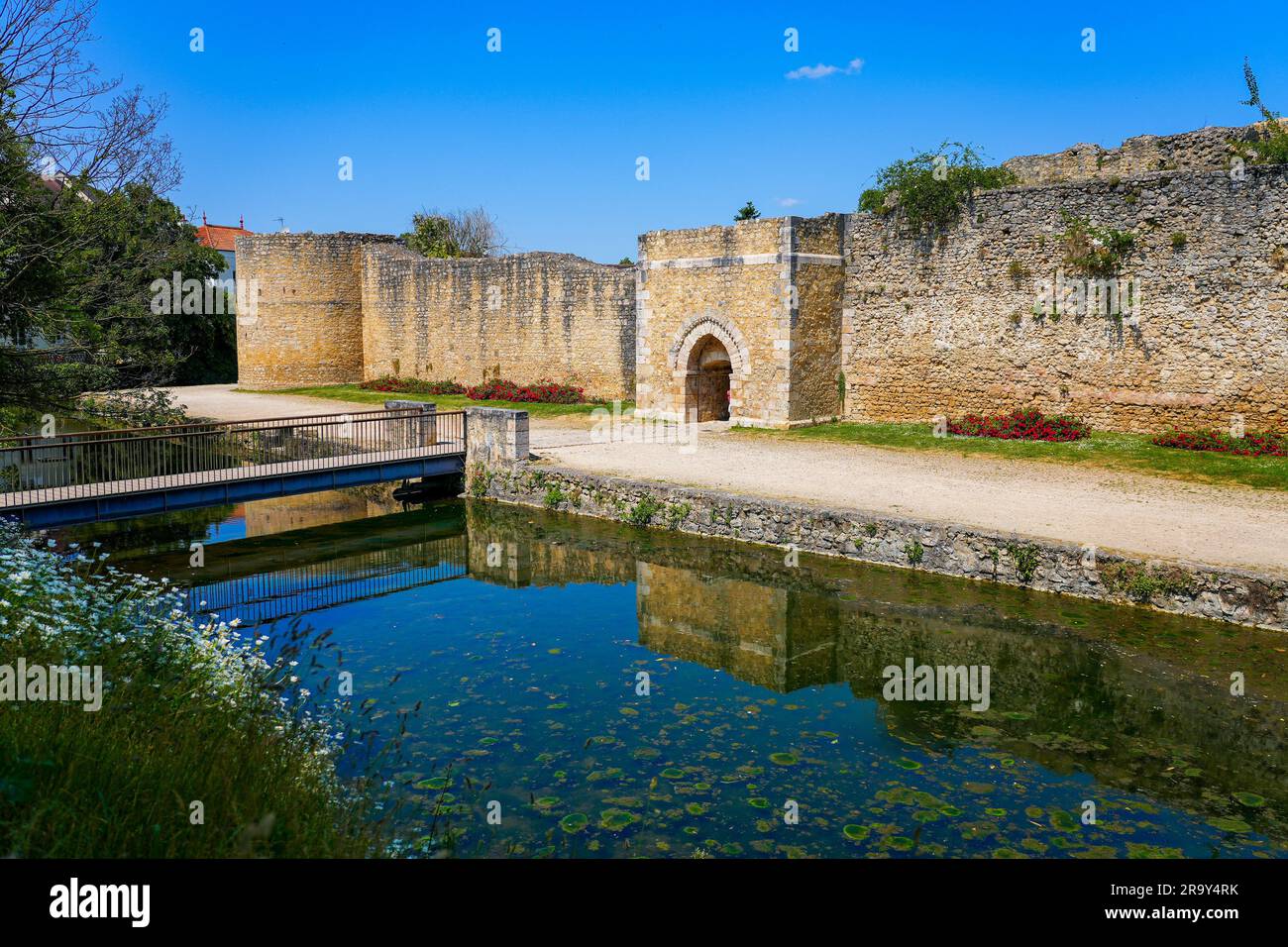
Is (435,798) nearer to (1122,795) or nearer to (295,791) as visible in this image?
(295,791)

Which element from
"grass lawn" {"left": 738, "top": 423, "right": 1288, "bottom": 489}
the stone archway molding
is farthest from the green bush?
the stone archway molding

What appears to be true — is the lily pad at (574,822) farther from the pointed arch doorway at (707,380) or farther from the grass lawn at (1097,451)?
the pointed arch doorway at (707,380)

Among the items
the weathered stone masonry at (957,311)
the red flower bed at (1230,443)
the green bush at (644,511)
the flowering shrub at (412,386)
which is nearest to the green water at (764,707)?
the green bush at (644,511)

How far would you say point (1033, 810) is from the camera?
6020 millimetres

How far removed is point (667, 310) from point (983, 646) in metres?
13.8

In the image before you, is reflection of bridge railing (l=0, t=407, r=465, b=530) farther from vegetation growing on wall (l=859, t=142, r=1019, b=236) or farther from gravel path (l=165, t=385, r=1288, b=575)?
vegetation growing on wall (l=859, t=142, r=1019, b=236)

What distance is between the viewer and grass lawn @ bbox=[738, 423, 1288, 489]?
13820 mm

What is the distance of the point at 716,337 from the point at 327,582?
37.1 feet

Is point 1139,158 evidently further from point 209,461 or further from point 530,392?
point 209,461

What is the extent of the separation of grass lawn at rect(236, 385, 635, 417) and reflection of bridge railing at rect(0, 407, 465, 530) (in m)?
4.00

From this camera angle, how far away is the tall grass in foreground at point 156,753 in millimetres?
4059

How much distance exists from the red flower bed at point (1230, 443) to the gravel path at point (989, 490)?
2.14m

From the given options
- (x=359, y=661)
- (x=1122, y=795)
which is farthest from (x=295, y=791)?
(x=1122, y=795)

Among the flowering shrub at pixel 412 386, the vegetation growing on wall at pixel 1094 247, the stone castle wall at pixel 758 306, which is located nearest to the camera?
the vegetation growing on wall at pixel 1094 247
